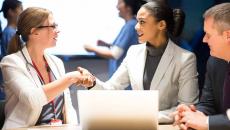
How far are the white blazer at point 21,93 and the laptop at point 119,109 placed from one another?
79 cm

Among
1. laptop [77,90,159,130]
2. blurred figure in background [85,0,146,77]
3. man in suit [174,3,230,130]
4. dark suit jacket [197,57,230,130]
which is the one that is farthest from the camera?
blurred figure in background [85,0,146,77]

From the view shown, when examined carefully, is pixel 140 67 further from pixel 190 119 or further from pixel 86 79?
pixel 190 119

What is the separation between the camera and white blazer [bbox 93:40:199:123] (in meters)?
2.82

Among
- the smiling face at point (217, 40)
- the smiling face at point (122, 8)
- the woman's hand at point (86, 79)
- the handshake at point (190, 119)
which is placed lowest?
the handshake at point (190, 119)

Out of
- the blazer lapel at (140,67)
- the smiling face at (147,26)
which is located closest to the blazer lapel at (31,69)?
the blazer lapel at (140,67)

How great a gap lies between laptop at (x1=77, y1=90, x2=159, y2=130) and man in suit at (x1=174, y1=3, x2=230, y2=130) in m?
0.33

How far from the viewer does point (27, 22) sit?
112 inches

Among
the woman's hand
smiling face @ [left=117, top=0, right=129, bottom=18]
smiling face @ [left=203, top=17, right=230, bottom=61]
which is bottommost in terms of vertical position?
the woman's hand

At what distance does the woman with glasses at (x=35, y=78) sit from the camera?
2641 mm

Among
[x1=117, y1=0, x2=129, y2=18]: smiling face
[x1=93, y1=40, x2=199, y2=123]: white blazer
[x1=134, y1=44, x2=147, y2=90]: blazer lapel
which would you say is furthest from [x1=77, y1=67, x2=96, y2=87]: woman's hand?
[x1=117, y1=0, x2=129, y2=18]: smiling face

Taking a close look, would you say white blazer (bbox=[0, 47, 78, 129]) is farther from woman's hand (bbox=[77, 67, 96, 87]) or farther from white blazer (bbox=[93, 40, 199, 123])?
white blazer (bbox=[93, 40, 199, 123])

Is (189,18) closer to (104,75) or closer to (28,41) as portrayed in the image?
(104,75)

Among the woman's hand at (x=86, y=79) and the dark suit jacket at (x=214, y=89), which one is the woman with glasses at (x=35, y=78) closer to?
the woman's hand at (x=86, y=79)

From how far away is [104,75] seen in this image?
3.78m
